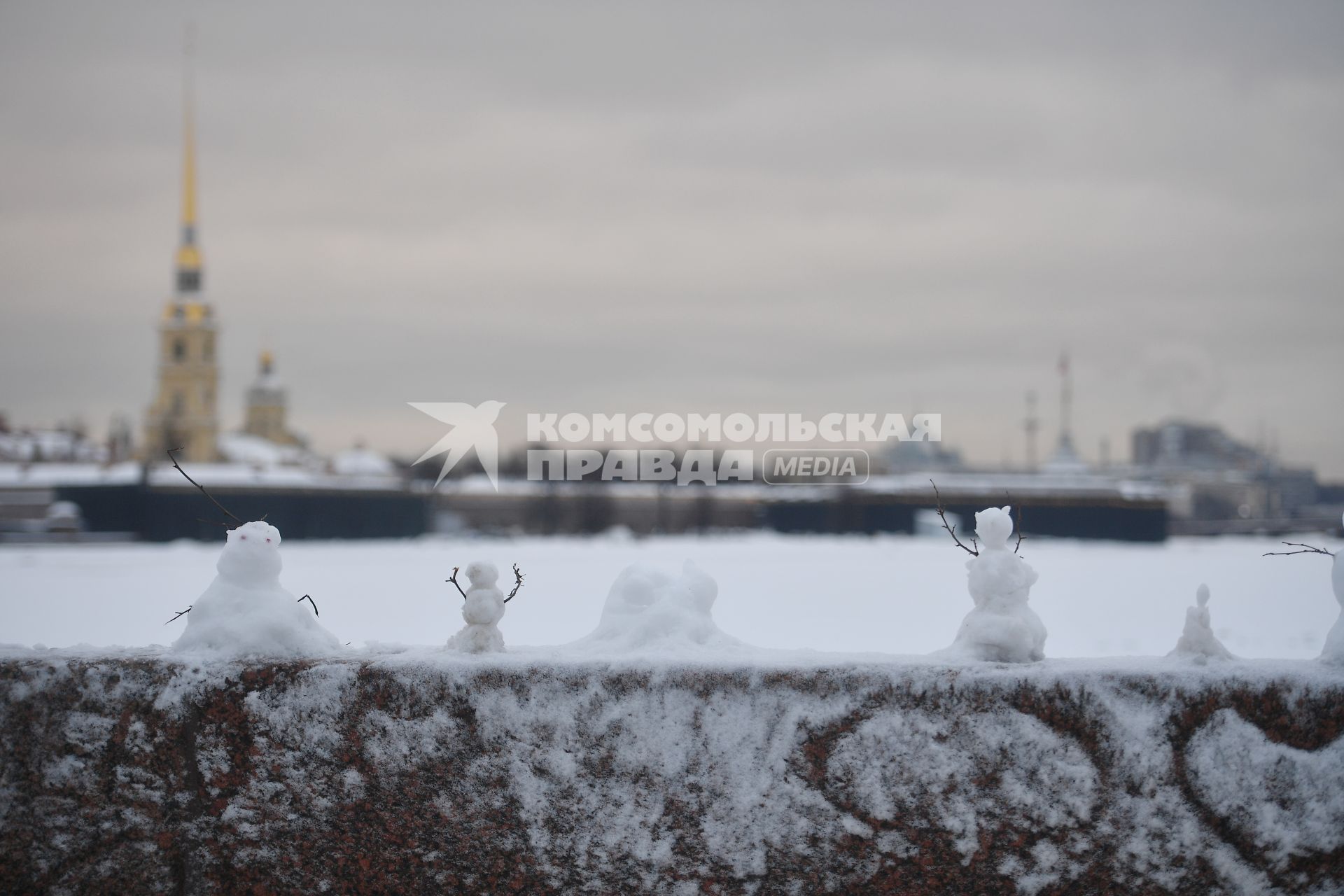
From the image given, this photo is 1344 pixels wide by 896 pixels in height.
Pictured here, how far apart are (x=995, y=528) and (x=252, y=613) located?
8.38 ft

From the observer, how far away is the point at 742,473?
2549 inches

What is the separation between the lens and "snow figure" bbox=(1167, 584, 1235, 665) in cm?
403

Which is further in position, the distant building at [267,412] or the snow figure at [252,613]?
the distant building at [267,412]

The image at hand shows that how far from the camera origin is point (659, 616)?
422 centimetres

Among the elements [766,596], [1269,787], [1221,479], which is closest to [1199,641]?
[1269,787]

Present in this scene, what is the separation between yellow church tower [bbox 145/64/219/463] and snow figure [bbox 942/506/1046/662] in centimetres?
9796

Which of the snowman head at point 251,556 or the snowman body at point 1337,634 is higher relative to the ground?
the snowman head at point 251,556

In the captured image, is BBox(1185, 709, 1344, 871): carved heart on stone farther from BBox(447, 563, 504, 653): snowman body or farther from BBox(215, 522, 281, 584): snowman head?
BBox(215, 522, 281, 584): snowman head

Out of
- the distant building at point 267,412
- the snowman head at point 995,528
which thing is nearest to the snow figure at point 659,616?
the snowman head at point 995,528

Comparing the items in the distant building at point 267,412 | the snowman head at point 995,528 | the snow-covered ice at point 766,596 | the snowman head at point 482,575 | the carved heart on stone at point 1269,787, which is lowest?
the snow-covered ice at point 766,596

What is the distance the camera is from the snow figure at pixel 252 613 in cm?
411

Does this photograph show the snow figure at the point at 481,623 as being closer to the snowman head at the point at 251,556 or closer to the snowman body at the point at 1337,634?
the snowman head at the point at 251,556

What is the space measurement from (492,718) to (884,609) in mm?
14936

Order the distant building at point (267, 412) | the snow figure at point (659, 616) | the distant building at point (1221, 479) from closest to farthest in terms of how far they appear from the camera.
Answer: the snow figure at point (659, 616) → the distant building at point (1221, 479) → the distant building at point (267, 412)
